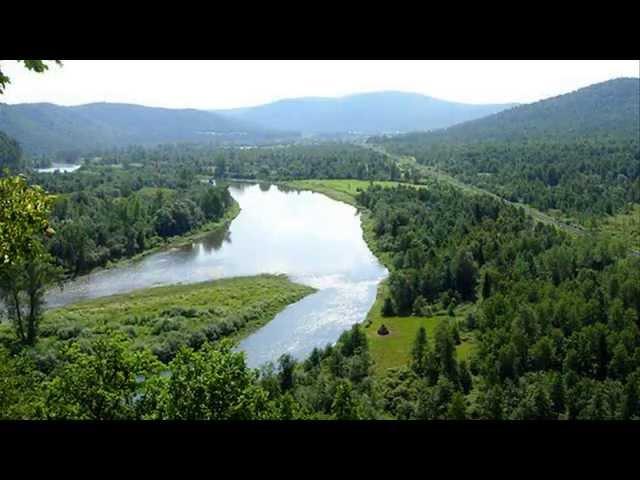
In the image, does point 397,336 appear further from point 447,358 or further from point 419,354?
point 447,358

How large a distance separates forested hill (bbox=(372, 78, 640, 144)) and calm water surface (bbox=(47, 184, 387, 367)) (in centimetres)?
7822

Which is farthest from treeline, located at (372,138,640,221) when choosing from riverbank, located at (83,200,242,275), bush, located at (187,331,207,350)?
bush, located at (187,331,207,350)

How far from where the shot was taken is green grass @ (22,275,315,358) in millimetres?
24547

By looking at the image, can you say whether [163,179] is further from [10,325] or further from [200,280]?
[10,325]

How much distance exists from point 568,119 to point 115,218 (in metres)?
116

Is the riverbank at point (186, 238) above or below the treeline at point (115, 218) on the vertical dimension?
below

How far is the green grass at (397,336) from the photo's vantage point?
2358 centimetres

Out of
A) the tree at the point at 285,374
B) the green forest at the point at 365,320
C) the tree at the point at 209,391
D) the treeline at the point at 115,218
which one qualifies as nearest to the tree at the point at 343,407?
the green forest at the point at 365,320

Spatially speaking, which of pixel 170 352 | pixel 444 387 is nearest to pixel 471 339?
pixel 444 387

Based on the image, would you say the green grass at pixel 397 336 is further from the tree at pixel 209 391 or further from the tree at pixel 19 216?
the tree at pixel 19 216

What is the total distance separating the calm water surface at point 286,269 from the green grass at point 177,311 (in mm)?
988

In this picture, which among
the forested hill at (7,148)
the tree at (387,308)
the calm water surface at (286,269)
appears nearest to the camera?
the calm water surface at (286,269)
